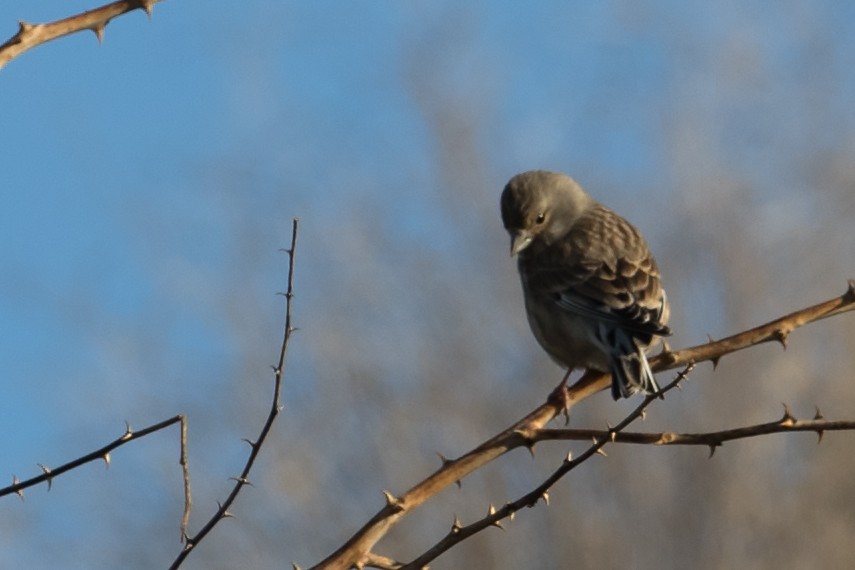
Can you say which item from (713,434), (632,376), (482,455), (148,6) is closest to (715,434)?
(713,434)

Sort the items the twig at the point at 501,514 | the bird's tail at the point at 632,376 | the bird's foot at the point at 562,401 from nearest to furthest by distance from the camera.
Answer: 1. the twig at the point at 501,514
2. the bird's foot at the point at 562,401
3. the bird's tail at the point at 632,376

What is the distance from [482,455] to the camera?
11.3ft

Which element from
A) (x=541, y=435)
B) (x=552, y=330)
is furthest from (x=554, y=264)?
(x=541, y=435)

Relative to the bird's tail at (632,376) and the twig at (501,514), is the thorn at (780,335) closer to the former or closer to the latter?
the twig at (501,514)

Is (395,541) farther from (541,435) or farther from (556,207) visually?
→ (541,435)

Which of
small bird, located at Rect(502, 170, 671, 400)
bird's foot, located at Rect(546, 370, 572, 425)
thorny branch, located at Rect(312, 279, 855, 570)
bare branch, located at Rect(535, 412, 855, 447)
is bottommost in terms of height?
bare branch, located at Rect(535, 412, 855, 447)

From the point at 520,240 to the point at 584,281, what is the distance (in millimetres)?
564

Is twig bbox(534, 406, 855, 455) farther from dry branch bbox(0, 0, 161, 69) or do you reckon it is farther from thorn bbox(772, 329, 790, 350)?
dry branch bbox(0, 0, 161, 69)

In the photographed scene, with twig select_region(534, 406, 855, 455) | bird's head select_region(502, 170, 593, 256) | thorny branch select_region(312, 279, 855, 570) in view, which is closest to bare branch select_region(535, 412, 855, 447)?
twig select_region(534, 406, 855, 455)

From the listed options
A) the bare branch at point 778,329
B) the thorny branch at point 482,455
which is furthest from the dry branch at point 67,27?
the bare branch at point 778,329

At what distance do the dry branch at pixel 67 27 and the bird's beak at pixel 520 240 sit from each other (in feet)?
12.8

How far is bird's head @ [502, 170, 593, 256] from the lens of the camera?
705 cm

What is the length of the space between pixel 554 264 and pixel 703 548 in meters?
9.17

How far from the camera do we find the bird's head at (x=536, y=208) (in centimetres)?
705
